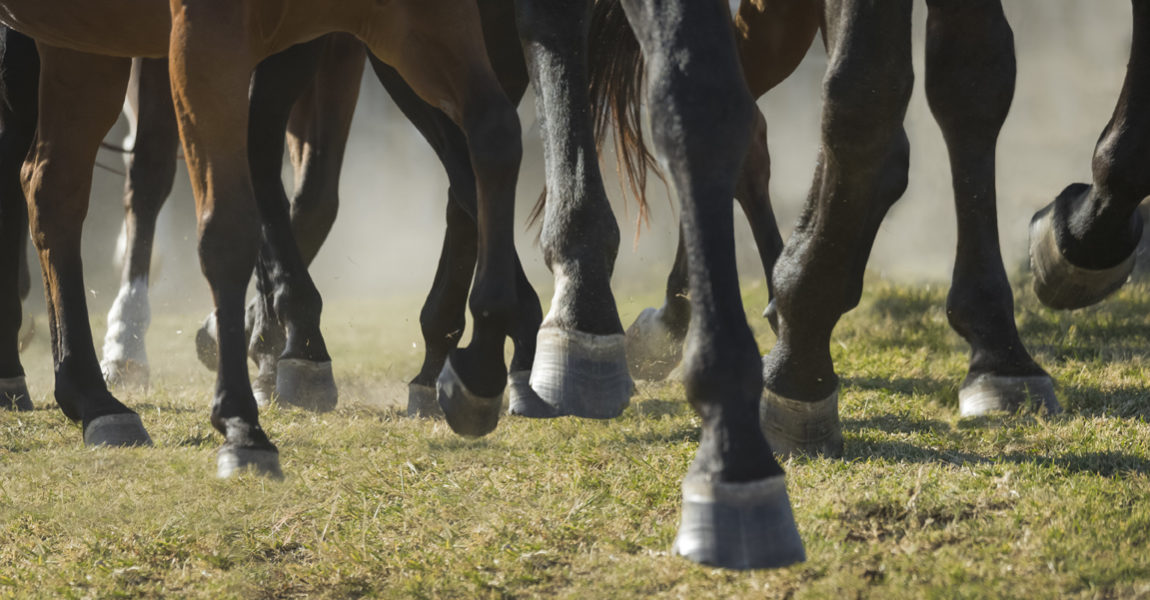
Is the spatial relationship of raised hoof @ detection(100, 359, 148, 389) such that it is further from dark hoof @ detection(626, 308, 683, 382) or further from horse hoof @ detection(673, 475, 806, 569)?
horse hoof @ detection(673, 475, 806, 569)

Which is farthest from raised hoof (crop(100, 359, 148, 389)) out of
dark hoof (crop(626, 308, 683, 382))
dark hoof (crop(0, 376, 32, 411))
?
dark hoof (crop(626, 308, 683, 382))

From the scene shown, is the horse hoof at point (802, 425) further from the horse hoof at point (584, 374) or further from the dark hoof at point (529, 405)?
the dark hoof at point (529, 405)

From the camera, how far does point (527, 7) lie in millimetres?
2869

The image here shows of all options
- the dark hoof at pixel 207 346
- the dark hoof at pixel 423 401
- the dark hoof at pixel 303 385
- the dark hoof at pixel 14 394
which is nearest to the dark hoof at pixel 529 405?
the dark hoof at pixel 423 401

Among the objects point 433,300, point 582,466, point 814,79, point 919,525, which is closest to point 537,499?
point 582,466

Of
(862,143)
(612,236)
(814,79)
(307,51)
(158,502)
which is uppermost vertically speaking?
(814,79)

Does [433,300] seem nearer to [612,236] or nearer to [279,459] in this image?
[279,459]

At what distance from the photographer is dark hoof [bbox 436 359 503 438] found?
297cm

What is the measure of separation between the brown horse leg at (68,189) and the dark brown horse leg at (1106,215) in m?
2.84

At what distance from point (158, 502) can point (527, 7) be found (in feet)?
4.76

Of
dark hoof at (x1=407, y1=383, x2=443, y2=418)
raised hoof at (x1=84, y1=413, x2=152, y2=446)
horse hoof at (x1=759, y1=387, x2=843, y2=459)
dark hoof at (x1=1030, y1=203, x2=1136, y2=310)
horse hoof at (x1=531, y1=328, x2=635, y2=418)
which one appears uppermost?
dark hoof at (x1=1030, y1=203, x2=1136, y2=310)

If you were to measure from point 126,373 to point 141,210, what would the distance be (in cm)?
83

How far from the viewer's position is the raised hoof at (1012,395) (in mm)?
3143

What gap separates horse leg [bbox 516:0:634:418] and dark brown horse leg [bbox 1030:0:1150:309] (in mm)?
1289
